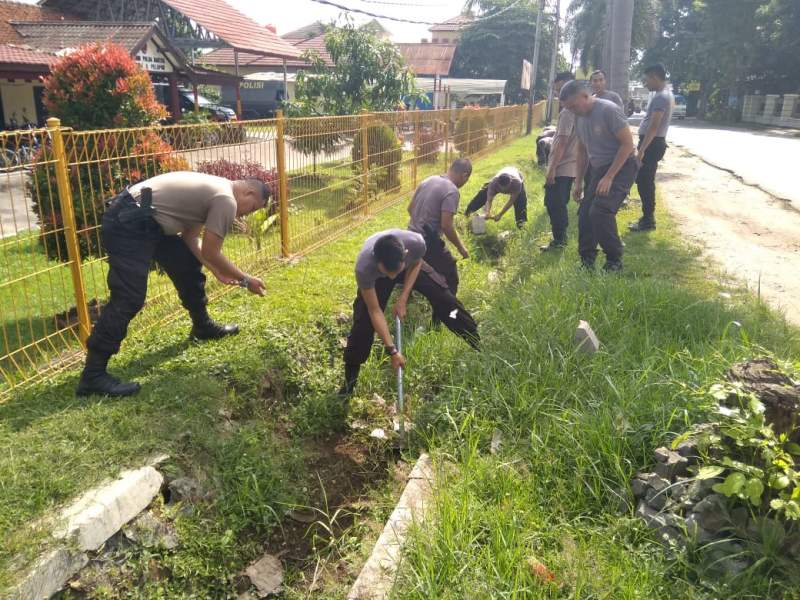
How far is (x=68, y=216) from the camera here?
3.46 meters

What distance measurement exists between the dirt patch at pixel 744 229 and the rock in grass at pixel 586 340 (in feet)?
6.94

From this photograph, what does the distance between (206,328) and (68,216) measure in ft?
3.53

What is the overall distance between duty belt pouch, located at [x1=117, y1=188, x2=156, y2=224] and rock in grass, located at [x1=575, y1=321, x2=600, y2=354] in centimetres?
261

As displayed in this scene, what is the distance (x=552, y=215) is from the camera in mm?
6750

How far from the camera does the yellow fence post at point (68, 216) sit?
3342 mm

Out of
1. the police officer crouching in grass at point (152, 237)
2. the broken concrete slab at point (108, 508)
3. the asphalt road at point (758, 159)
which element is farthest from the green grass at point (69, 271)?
the asphalt road at point (758, 159)

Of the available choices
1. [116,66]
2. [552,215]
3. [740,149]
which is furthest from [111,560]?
[740,149]

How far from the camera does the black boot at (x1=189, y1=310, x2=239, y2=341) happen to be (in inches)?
158

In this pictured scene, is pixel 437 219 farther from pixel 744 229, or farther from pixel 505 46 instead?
pixel 505 46

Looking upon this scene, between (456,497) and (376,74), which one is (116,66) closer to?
(456,497)

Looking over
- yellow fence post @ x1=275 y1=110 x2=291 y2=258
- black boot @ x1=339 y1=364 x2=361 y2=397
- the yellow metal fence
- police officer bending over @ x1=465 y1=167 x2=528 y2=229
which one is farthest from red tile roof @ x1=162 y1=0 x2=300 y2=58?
black boot @ x1=339 y1=364 x2=361 y2=397

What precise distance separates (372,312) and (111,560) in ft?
5.63

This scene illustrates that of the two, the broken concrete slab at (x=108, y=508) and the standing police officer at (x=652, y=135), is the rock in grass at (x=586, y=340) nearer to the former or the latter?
the broken concrete slab at (x=108, y=508)

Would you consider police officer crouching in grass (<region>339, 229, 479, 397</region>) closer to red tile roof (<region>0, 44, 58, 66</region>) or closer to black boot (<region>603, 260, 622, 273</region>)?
black boot (<region>603, 260, 622, 273</region>)
